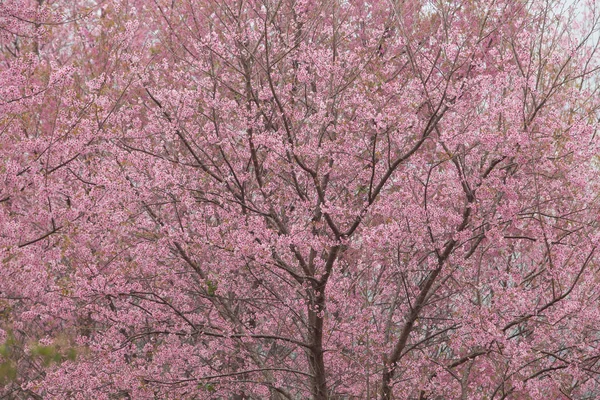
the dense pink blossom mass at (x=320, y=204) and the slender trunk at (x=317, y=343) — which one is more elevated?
the dense pink blossom mass at (x=320, y=204)

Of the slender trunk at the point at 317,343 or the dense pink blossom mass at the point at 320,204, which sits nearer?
the dense pink blossom mass at the point at 320,204

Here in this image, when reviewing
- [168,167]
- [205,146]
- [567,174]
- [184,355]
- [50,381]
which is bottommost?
[50,381]

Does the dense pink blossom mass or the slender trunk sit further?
the slender trunk

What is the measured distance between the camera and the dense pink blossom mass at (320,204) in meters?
7.75

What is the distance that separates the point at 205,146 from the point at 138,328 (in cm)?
289

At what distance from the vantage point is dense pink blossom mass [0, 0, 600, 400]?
7.75 m

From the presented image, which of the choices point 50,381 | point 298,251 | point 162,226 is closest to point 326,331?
point 298,251

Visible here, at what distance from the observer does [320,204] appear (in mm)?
7648

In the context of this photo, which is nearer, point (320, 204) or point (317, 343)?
point (320, 204)

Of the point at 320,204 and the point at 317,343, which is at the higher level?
the point at 320,204

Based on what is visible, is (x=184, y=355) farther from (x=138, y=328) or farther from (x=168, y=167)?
(x=168, y=167)

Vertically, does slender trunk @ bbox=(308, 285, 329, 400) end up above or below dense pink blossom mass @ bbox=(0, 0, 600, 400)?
below

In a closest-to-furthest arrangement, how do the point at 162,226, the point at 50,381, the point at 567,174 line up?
the point at 567,174
the point at 50,381
the point at 162,226

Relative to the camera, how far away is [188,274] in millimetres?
11242
